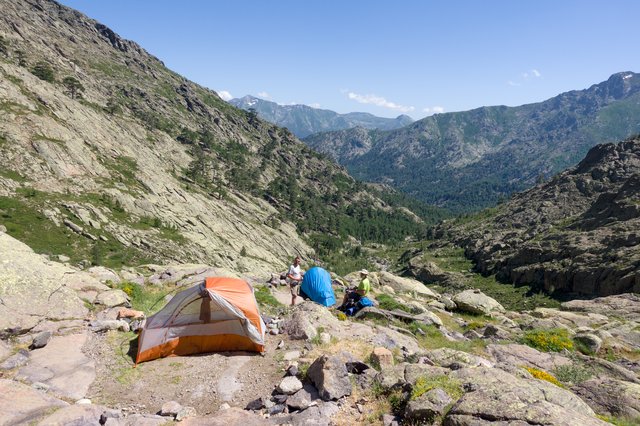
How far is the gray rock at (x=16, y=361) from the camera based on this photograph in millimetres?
12891

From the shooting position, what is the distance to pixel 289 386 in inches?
486

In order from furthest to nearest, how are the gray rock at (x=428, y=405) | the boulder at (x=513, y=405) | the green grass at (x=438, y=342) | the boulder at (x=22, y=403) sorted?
the green grass at (x=438, y=342)
the boulder at (x=22, y=403)
the gray rock at (x=428, y=405)
the boulder at (x=513, y=405)

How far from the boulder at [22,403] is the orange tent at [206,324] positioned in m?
4.56

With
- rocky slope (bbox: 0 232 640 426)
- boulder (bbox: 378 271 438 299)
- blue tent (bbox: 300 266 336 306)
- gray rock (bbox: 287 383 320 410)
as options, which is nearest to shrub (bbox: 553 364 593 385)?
rocky slope (bbox: 0 232 640 426)

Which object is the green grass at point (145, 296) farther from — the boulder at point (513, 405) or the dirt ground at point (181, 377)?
the boulder at point (513, 405)

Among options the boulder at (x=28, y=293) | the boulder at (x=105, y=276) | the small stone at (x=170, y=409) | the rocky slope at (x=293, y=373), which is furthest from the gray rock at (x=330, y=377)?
the boulder at (x=105, y=276)

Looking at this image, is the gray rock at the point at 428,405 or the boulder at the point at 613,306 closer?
the gray rock at the point at 428,405

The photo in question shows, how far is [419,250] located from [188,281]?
526ft

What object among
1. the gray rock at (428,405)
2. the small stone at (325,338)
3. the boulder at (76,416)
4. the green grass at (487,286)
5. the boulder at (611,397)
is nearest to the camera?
the gray rock at (428,405)

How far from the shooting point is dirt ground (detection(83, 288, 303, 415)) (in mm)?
12242

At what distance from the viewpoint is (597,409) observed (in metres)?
12.2

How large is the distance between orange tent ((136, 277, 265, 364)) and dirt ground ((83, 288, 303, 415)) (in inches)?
18.5

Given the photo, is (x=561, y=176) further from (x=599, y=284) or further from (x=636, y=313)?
(x=636, y=313)

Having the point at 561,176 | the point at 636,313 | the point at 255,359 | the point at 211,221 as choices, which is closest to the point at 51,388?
the point at 255,359
